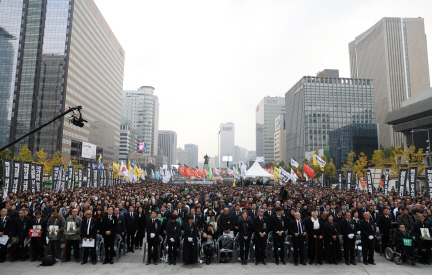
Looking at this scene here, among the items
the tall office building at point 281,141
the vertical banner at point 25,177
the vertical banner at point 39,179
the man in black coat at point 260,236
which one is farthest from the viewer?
the tall office building at point 281,141

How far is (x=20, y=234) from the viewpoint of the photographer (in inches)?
402

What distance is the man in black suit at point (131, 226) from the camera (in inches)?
467

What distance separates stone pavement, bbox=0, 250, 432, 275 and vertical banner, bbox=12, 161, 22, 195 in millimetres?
A: 11952

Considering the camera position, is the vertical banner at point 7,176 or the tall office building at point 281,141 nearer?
the vertical banner at point 7,176

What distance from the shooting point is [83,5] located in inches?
3583

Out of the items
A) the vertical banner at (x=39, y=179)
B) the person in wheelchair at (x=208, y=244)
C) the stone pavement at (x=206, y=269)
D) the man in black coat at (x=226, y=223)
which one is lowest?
the stone pavement at (x=206, y=269)

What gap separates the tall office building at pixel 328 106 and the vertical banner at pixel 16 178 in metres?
124

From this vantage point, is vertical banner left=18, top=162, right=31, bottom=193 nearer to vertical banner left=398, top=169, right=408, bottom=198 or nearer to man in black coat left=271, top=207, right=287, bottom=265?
man in black coat left=271, top=207, right=287, bottom=265

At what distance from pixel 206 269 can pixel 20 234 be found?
264 inches

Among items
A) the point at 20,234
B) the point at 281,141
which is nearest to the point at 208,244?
the point at 20,234

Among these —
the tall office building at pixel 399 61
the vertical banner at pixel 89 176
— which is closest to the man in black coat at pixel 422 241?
the vertical banner at pixel 89 176

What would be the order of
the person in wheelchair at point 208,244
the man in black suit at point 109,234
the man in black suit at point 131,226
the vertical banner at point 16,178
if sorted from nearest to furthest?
the man in black suit at point 109,234 → the person in wheelchair at point 208,244 → the man in black suit at point 131,226 → the vertical banner at point 16,178

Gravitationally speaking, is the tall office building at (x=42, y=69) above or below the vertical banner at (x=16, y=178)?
above

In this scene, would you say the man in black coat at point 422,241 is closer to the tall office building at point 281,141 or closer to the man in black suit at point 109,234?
the man in black suit at point 109,234
